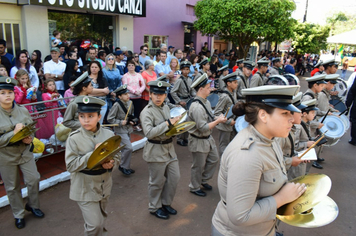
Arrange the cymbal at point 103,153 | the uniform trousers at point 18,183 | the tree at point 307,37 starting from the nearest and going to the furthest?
the cymbal at point 103,153 < the uniform trousers at point 18,183 < the tree at point 307,37

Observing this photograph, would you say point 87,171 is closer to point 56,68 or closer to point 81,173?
point 81,173

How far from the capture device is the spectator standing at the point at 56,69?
298 inches

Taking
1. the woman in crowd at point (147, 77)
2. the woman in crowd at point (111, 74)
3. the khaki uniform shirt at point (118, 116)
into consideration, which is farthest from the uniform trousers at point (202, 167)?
the woman in crowd at point (147, 77)

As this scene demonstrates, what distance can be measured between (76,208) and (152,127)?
1.87m

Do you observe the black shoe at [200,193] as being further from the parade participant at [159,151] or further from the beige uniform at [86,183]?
the beige uniform at [86,183]

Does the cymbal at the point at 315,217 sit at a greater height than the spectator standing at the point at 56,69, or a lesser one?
lesser

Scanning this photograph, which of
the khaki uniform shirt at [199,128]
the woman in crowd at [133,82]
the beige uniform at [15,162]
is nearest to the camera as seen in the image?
the beige uniform at [15,162]

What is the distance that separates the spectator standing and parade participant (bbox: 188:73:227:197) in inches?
175

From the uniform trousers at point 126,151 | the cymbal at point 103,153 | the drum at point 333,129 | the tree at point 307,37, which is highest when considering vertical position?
the tree at point 307,37

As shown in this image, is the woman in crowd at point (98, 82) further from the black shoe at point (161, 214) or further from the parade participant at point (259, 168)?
the parade participant at point (259, 168)

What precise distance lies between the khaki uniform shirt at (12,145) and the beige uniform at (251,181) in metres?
3.10

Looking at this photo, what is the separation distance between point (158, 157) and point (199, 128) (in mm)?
937

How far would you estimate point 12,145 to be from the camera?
3.87 metres

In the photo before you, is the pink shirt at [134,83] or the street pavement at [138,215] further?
the pink shirt at [134,83]
